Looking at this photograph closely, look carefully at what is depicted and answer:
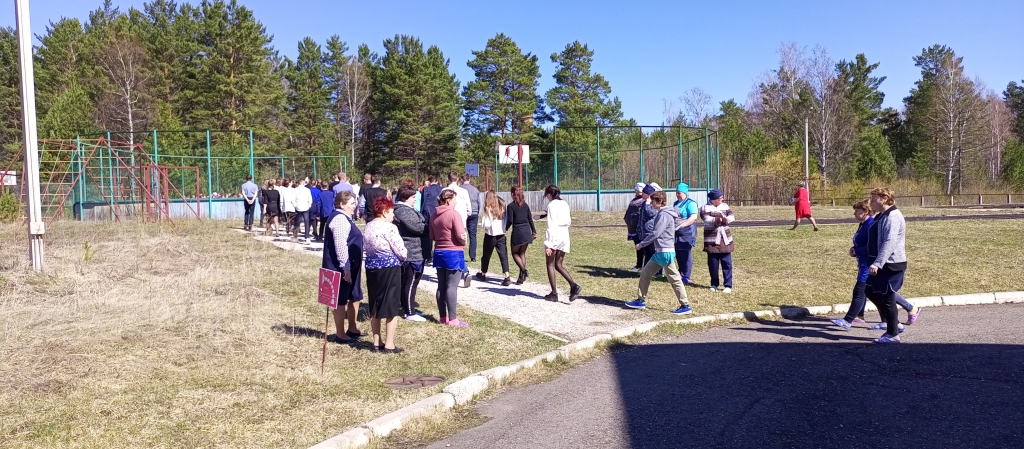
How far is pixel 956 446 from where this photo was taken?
532 cm

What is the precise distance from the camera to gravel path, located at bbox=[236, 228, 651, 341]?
9.95m

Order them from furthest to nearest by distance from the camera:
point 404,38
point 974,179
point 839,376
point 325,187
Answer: point 404,38 → point 974,179 → point 325,187 → point 839,376

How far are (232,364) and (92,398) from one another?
4.57ft

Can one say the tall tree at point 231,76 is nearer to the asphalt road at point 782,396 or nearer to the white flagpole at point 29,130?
the white flagpole at point 29,130

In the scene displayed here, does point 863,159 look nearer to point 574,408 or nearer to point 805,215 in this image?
point 805,215

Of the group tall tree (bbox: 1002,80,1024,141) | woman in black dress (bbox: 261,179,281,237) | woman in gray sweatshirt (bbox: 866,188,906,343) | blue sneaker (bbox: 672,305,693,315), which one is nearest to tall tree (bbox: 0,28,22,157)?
woman in black dress (bbox: 261,179,281,237)

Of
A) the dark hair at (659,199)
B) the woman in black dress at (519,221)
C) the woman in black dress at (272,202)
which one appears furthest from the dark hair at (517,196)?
the woman in black dress at (272,202)

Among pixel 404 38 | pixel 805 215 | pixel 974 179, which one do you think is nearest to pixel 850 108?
pixel 974 179

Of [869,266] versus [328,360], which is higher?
[869,266]

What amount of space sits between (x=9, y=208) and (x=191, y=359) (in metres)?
23.3

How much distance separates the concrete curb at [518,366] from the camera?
5.79 meters

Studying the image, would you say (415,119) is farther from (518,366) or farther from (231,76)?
(518,366)

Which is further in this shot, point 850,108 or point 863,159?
point 850,108

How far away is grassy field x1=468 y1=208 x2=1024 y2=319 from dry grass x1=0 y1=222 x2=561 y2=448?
354 centimetres
